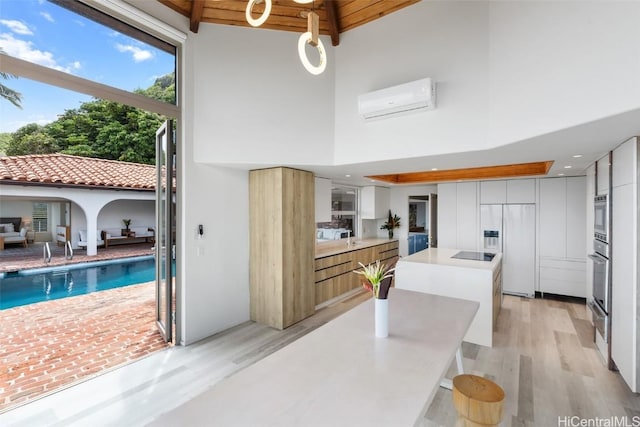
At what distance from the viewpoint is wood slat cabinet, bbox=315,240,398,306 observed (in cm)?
458

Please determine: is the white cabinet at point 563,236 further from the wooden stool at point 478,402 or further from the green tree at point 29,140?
the green tree at point 29,140

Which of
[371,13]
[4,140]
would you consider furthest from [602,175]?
[4,140]

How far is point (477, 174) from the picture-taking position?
507 cm

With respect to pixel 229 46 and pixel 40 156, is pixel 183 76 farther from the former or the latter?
pixel 40 156

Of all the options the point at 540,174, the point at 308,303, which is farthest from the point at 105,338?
the point at 540,174

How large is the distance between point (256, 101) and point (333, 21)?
1371mm

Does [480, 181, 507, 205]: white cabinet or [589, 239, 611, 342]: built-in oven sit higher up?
[480, 181, 507, 205]: white cabinet

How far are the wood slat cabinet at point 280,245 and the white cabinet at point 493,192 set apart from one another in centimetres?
353

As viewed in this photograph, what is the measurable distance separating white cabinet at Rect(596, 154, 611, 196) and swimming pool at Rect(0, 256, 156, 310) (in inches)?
300

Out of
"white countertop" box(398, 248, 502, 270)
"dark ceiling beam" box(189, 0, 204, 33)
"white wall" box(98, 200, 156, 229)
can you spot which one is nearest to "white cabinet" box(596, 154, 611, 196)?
"white countertop" box(398, 248, 502, 270)

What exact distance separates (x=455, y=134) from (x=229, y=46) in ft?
9.14

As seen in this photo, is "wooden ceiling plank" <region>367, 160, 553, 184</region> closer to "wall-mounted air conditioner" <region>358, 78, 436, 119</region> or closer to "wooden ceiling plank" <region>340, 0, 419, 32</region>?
"wall-mounted air conditioner" <region>358, 78, 436, 119</region>

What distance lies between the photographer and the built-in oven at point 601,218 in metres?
2.91

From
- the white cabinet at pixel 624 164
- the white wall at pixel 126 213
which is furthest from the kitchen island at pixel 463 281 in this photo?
the white wall at pixel 126 213
